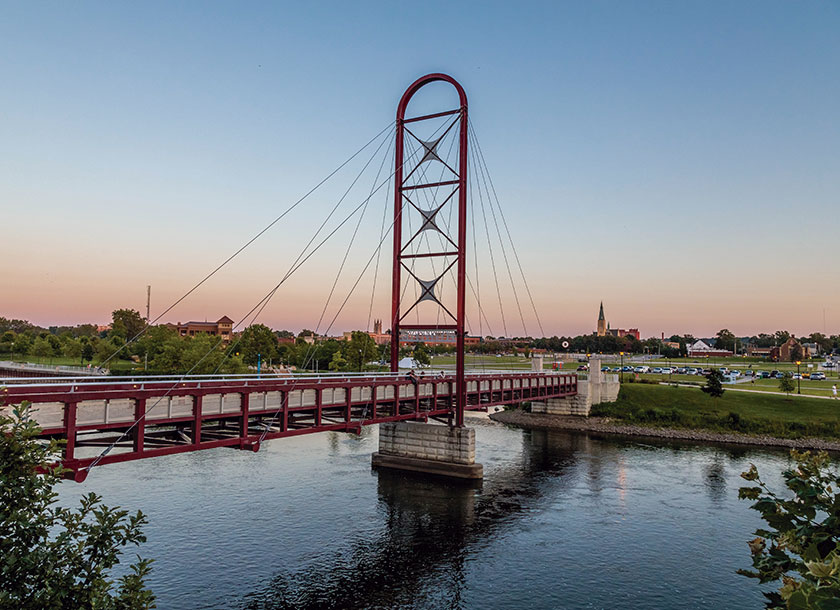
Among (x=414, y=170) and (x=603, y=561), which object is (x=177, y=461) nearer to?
(x=414, y=170)

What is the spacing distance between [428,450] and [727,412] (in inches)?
1706

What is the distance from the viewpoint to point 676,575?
25672 mm

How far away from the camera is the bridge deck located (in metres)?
19.0

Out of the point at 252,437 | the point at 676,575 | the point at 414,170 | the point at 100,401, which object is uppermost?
the point at 414,170

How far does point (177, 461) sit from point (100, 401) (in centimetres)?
2629

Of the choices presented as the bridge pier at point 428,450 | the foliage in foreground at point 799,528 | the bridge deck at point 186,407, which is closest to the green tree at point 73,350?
the bridge pier at point 428,450

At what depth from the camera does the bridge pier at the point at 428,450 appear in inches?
1689

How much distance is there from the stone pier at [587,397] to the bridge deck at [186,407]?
39.0 metres

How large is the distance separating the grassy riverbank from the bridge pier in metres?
34.8

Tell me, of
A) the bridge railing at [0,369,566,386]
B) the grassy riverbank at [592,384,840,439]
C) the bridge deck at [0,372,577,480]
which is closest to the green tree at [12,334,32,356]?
the bridge railing at [0,369,566,386]

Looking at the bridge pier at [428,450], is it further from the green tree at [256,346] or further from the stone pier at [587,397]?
the green tree at [256,346]

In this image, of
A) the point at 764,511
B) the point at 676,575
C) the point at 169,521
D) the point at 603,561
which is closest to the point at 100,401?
the point at 169,521

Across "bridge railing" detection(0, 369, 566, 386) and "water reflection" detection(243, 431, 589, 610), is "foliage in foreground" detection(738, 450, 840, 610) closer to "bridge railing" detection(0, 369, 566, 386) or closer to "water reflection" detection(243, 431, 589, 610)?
"water reflection" detection(243, 431, 589, 610)

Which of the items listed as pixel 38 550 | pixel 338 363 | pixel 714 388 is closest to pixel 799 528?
pixel 38 550
